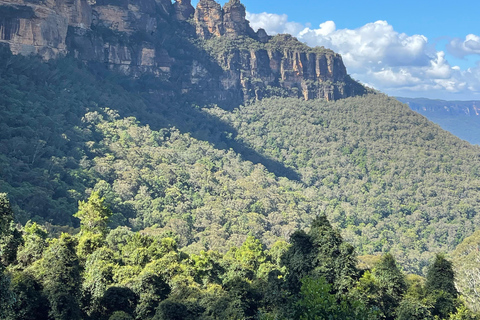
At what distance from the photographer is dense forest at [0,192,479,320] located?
26688mm

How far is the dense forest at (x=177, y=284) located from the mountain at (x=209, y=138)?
2087 cm

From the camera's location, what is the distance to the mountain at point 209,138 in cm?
7412

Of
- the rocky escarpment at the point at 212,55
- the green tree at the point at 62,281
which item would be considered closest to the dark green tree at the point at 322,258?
the green tree at the point at 62,281

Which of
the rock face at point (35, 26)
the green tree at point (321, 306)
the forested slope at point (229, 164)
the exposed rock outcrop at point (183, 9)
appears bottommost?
the forested slope at point (229, 164)

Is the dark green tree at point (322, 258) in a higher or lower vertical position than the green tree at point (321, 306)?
lower

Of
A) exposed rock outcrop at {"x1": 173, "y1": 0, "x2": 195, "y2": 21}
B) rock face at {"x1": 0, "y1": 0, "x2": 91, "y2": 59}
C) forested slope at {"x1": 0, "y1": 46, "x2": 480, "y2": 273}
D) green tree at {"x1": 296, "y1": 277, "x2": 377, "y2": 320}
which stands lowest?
forested slope at {"x1": 0, "y1": 46, "x2": 480, "y2": 273}

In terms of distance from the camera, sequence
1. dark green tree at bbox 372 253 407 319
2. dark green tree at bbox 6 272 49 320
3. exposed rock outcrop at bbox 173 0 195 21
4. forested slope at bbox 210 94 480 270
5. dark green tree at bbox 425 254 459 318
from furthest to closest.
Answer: exposed rock outcrop at bbox 173 0 195 21
forested slope at bbox 210 94 480 270
dark green tree at bbox 372 253 407 319
dark green tree at bbox 425 254 459 318
dark green tree at bbox 6 272 49 320

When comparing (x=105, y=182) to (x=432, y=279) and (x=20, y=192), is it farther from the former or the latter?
(x=432, y=279)

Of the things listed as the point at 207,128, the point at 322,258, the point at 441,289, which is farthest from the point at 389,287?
the point at 207,128

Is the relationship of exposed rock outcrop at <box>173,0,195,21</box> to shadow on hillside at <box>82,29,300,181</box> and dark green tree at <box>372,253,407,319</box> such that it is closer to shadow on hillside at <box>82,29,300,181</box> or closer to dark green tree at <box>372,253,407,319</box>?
shadow on hillside at <box>82,29,300,181</box>

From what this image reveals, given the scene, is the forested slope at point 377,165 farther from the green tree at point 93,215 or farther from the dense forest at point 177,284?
the dense forest at point 177,284

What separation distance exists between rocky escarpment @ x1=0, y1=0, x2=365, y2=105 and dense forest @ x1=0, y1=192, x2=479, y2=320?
92.6 m

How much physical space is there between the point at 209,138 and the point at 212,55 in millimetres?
35528

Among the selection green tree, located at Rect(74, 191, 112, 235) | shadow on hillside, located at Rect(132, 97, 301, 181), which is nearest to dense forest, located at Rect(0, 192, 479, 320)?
green tree, located at Rect(74, 191, 112, 235)
